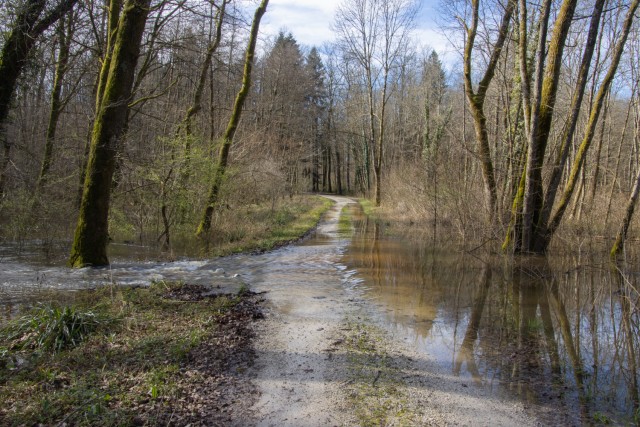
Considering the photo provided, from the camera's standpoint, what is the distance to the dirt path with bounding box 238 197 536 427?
4.10 m

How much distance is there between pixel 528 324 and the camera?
726cm

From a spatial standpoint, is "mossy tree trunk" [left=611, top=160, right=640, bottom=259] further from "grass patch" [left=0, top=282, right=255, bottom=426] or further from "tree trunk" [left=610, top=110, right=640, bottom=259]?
"grass patch" [left=0, top=282, right=255, bottom=426]

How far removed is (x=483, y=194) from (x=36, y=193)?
572 inches

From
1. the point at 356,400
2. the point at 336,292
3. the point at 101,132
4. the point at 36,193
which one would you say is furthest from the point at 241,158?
the point at 356,400

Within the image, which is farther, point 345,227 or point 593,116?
point 345,227

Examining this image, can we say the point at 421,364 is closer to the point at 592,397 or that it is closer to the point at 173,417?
the point at 592,397

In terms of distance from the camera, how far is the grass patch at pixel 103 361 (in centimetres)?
394

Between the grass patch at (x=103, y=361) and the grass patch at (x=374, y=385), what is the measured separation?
1.61 m

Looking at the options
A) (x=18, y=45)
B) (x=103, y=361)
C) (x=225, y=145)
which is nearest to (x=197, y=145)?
(x=225, y=145)

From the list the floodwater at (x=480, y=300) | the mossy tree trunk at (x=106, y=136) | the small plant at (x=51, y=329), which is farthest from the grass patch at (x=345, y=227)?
the small plant at (x=51, y=329)

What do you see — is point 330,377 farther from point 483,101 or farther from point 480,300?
point 483,101

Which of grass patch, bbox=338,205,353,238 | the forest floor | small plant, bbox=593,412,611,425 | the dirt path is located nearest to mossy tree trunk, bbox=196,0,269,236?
grass patch, bbox=338,205,353,238

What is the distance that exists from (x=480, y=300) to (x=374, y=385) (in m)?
4.84

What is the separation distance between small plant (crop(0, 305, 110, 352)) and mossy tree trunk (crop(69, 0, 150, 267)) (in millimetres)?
4168
